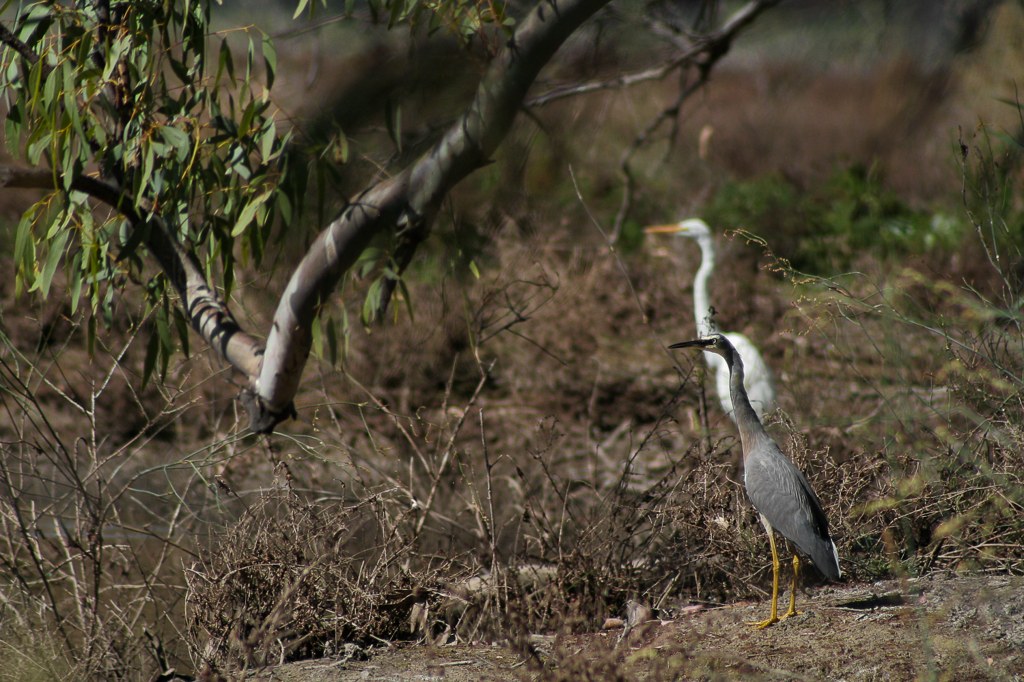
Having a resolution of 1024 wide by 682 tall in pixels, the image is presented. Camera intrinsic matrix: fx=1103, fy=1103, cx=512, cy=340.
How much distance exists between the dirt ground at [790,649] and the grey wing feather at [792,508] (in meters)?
0.26

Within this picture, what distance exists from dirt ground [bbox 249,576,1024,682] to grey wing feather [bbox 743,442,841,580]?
0.26 metres

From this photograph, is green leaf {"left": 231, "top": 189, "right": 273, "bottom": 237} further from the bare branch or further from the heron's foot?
the heron's foot

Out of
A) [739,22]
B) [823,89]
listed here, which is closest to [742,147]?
[823,89]

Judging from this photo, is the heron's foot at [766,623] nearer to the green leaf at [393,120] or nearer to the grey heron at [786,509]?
the grey heron at [786,509]

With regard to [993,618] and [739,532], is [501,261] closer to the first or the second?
[739,532]

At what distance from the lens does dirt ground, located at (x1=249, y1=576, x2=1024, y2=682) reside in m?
3.32

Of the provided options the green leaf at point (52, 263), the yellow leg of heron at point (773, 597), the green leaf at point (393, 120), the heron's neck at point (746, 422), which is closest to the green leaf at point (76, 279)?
the green leaf at point (52, 263)

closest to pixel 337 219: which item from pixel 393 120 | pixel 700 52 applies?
pixel 393 120

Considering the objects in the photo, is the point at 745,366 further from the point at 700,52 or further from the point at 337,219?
the point at 337,219

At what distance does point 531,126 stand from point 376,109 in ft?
2.04

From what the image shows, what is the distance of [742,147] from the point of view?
14.9 meters

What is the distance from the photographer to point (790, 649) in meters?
3.68

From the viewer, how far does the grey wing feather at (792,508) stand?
3848 millimetres

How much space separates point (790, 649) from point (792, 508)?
0.48m
